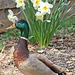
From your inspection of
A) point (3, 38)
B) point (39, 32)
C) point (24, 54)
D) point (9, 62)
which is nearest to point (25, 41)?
point (24, 54)

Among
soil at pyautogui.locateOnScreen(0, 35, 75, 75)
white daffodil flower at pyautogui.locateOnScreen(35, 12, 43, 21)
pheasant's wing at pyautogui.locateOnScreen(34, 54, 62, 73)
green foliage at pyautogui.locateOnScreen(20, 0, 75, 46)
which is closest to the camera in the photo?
pheasant's wing at pyautogui.locateOnScreen(34, 54, 62, 73)

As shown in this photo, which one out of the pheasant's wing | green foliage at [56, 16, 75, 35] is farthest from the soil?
green foliage at [56, 16, 75, 35]

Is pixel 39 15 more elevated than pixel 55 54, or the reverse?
pixel 39 15

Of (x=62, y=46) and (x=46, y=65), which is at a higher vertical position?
(x=46, y=65)

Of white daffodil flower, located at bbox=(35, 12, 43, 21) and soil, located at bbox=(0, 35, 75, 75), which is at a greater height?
white daffodil flower, located at bbox=(35, 12, 43, 21)

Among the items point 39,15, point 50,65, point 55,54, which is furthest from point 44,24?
point 50,65

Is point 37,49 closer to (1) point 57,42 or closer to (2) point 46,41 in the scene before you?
(2) point 46,41

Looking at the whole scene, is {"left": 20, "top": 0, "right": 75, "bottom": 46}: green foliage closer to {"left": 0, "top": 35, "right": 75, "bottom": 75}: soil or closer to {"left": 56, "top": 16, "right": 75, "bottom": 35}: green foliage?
{"left": 0, "top": 35, "right": 75, "bottom": 75}: soil

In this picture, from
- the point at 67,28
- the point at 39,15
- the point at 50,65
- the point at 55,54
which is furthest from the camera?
the point at 67,28

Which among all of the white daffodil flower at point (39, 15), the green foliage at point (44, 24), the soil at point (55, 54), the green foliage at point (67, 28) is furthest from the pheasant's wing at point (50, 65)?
the green foliage at point (67, 28)

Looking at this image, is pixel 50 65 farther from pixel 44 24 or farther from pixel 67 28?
pixel 67 28

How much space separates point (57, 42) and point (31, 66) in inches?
79.3

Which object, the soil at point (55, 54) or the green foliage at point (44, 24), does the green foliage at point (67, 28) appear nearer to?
the soil at point (55, 54)

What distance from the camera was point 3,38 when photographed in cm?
473
